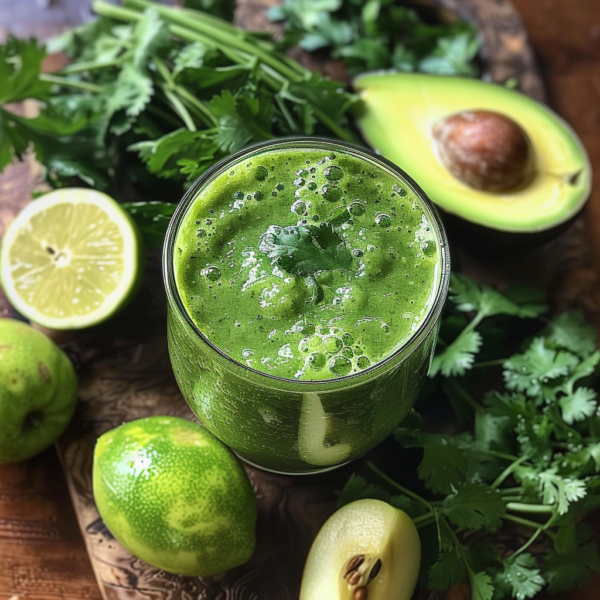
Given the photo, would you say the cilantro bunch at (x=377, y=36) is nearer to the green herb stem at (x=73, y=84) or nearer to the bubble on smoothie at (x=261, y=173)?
the green herb stem at (x=73, y=84)

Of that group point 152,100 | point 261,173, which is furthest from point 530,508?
point 152,100

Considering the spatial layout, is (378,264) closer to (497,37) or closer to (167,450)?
(167,450)

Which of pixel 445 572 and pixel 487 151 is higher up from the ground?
pixel 487 151

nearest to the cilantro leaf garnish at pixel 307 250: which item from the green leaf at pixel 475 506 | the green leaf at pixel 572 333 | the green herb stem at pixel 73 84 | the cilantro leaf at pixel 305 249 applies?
the cilantro leaf at pixel 305 249

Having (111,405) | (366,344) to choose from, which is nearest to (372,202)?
(366,344)

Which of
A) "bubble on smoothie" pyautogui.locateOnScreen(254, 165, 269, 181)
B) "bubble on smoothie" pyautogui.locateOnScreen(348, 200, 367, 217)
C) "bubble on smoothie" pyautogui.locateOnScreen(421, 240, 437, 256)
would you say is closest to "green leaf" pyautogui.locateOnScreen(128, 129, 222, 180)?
"bubble on smoothie" pyautogui.locateOnScreen(254, 165, 269, 181)

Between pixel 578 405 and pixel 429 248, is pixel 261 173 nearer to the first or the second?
pixel 429 248

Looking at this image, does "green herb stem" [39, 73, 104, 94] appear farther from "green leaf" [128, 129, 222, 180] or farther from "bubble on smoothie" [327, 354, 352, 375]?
"bubble on smoothie" [327, 354, 352, 375]
